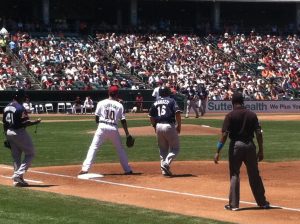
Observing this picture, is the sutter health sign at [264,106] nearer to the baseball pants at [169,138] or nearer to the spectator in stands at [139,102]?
the spectator in stands at [139,102]

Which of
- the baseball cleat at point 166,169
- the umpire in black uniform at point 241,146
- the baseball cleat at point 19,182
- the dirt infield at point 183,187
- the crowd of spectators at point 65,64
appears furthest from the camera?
the crowd of spectators at point 65,64

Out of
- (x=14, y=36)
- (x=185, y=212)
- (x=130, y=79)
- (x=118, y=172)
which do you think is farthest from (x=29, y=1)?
(x=185, y=212)

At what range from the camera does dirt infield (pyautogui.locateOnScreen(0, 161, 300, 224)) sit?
1220cm

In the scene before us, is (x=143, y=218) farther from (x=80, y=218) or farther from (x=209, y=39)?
(x=209, y=39)

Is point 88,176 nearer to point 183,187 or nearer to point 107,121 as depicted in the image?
point 107,121

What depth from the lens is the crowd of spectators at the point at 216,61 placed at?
5522 centimetres

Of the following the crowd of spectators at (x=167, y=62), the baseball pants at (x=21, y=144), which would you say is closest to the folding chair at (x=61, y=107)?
the crowd of spectators at (x=167, y=62)

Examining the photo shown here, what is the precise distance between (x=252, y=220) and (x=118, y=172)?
6.98 meters

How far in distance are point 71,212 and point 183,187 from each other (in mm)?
3827

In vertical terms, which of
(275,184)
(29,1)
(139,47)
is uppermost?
(29,1)

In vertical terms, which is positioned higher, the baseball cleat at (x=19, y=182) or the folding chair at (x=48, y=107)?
the folding chair at (x=48, y=107)

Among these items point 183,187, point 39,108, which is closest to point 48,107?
point 39,108

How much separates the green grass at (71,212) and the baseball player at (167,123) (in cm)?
374

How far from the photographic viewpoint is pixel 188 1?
6875 cm
